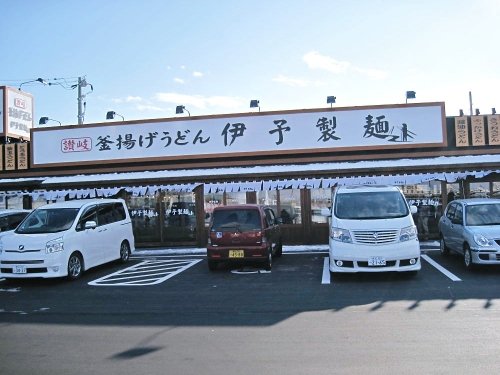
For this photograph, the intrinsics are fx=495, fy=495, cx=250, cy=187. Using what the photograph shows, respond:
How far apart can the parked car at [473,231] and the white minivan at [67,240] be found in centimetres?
863

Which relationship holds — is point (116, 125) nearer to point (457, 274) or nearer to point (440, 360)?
point (457, 274)

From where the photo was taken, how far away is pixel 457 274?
1062 cm

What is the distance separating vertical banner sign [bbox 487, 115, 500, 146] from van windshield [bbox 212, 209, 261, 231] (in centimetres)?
1035

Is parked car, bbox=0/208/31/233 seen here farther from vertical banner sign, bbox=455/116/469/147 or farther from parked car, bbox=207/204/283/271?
vertical banner sign, bbox=455/116/469/147

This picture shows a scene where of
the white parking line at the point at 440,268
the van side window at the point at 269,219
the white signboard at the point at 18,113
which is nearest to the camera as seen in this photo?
the white parking line at the point at 440,268

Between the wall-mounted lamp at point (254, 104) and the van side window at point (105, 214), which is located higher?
the wall-mounted lamp at point (254, 104)

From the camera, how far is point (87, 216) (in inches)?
485

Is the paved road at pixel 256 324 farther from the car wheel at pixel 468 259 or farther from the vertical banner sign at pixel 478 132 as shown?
the vertical banner sign at pixel 478 132

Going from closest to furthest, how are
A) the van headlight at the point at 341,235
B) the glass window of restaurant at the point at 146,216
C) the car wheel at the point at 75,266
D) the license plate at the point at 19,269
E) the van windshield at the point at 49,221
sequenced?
the van headlight at the point at 341,235, the license plate at the point at 19,269, the car wheel at the point at 75,266, the van windshield at the point at 49,221, the glass window of restaurant at the point at 146,216

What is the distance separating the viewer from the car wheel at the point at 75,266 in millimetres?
11210

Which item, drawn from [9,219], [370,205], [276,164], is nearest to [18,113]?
[9,219]

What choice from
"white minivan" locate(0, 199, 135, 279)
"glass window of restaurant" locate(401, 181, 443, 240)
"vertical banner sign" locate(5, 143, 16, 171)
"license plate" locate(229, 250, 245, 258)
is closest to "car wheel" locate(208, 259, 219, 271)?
"license plate" locate(229, 250, 245, 258)

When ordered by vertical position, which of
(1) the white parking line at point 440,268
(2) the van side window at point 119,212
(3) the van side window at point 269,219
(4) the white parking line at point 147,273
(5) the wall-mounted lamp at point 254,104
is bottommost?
(4) the white parking line at point 147,273

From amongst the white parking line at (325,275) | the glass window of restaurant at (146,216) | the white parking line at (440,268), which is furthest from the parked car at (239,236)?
the glass window of restaurant at (146,216)
